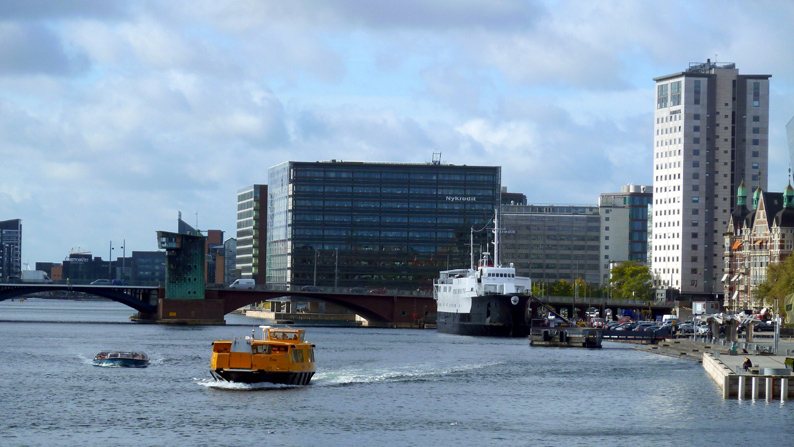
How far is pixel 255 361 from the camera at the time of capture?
85.2 metres

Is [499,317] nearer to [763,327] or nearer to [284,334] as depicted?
[763,327]

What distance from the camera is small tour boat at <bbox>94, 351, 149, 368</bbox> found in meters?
107

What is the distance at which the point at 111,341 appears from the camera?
489 feet

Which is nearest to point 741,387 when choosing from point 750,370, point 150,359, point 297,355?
point 750,370

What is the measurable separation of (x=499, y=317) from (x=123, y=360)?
260 ft

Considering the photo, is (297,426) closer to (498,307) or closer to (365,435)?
(365,435)

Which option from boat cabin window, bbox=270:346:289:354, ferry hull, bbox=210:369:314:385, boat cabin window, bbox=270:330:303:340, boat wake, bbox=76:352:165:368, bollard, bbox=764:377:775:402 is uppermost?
boat cabin window, bbox=270:330:303:340

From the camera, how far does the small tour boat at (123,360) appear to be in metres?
107

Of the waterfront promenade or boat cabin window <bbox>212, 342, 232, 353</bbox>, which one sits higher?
boat cabin window <bbox>212, 342, 232, 353</bbox>

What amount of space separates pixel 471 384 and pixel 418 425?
25.7 meters

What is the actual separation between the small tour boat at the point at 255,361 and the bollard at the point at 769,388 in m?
32.0

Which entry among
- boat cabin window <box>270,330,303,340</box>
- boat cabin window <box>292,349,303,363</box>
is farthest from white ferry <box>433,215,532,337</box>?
boat cabin window <box>292,349,303,363</box>

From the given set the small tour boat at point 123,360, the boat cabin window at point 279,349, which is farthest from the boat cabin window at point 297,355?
the small tour boat at point 123,360

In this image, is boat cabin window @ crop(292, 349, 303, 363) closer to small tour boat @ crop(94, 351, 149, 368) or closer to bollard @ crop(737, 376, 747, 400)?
small tour boat @ crop(94, 351, 149, 368)
